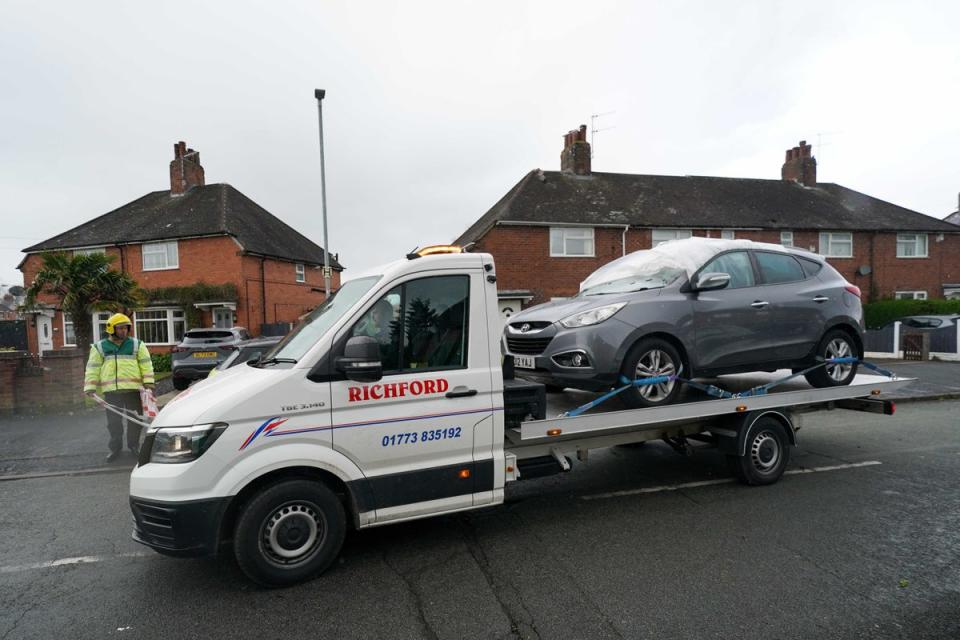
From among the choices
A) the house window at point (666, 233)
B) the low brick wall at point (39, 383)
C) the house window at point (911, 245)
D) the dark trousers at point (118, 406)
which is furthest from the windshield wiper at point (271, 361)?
the house window at point (911, 245)

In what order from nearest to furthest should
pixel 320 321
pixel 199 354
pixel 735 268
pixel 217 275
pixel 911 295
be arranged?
1. pixel 320 321
2. pixel 735 268
3. pixel 199 354
4. pixel 217 275
5. pixel 911 295

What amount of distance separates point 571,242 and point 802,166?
1554cm

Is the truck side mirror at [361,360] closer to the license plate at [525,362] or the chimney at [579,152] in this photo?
the license plate at [525,362]

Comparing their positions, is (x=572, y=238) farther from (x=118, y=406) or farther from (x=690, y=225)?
(x=118, y=406)

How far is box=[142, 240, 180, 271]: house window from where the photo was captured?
23.5m

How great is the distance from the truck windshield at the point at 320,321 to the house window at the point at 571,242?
17.9 m

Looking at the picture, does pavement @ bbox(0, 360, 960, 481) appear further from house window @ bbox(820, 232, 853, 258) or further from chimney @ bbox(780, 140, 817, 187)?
chimney @ bbox(780, 140, 817, 187)

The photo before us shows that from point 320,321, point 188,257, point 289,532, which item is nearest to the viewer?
point 289,532

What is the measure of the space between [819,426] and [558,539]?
6347mm

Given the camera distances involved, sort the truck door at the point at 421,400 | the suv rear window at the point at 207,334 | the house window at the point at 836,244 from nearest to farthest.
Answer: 1. the truck door at the point at 421,400
2. the suv rear window at the point at 207,334
3. the house window at the point at 836,244

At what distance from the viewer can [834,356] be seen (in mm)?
5766

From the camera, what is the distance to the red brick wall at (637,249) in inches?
828

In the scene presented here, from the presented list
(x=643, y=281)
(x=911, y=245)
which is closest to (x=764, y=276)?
(x=643, y=281)

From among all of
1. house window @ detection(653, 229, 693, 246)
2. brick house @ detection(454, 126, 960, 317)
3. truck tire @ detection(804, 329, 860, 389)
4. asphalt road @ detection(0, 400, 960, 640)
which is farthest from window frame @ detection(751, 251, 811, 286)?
house window @ detection(653, 229, 693, 246)
